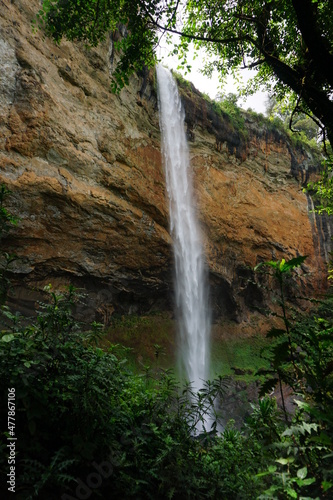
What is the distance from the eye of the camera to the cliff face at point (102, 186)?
721cm

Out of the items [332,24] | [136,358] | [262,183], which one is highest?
[262,183]

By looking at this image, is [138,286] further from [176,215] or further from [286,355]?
[286,355]

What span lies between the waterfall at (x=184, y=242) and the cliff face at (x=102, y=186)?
0.56m

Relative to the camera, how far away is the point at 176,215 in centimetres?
1183

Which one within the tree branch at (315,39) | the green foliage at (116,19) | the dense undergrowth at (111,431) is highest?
the green foliage at (116,19)

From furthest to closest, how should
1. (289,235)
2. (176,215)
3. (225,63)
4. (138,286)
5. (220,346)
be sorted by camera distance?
(289,235), (220,346), (176,215), (138,286), (225,63)

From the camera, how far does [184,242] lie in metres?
12.0

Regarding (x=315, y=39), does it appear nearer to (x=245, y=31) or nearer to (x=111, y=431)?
(x=245, y=31)

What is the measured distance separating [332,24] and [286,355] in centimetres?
368

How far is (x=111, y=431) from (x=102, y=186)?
794 centimetres

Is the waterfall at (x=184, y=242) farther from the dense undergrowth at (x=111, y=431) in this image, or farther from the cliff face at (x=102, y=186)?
the dense undergrowth at (x=111, y=431)

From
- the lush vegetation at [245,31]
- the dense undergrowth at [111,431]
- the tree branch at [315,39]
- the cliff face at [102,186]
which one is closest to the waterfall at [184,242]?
the cliff face at [102,186]

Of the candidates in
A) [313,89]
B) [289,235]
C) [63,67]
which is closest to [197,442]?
[313,89]

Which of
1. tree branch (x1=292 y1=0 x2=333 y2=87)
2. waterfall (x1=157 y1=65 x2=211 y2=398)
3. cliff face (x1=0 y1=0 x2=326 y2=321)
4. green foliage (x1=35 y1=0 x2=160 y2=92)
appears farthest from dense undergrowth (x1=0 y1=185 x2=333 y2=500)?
waterfall (x1=157 y1=65 x2=211 y2=398)
